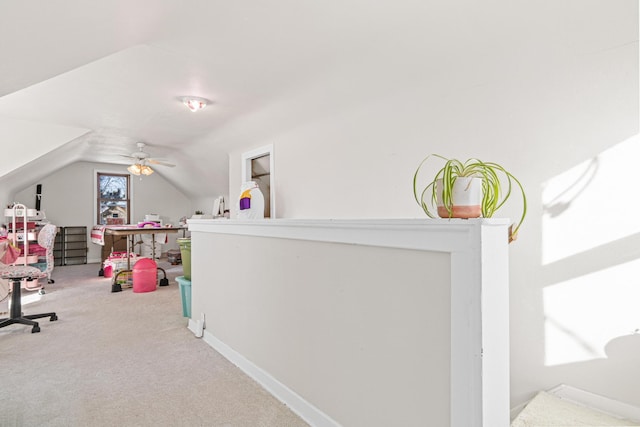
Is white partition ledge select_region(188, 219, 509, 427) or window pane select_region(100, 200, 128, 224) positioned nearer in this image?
white partition ledge select_region(188, 219, 509, 427)

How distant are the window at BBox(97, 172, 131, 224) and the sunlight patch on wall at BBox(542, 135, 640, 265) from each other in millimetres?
8337

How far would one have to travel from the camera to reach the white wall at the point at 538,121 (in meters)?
1.59

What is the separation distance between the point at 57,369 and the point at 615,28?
3.75m

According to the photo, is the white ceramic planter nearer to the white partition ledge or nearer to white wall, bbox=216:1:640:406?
the white partition ledge

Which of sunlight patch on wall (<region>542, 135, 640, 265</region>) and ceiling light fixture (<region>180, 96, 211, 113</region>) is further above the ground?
ceiling light fixture (<region>180, 96, 211, 113</region>)

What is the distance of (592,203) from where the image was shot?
168cm

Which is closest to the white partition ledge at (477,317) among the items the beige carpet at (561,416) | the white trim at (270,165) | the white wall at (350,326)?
the white wall at (350,326)

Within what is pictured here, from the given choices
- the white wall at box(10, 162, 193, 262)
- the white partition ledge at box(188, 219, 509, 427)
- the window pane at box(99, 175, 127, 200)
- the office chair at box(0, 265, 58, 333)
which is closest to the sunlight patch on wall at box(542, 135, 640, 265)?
the white partition ledge at box(188, 219, 509, 427)

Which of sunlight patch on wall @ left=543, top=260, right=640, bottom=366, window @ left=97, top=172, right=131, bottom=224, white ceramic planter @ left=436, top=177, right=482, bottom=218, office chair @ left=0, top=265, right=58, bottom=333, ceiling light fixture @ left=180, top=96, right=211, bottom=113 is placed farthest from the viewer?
window @ left=97, top=172, right=131, bottom=224

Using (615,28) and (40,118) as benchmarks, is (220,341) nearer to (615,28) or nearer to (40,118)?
(615,28)

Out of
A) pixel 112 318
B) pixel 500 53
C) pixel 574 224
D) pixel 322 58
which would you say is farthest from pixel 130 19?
pixel 112 318

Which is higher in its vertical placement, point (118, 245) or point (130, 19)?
point (130, 19)

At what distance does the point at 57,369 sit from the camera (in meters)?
2.22

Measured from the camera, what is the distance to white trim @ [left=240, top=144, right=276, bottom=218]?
13.7ft
